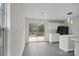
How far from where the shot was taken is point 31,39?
9.00 metres

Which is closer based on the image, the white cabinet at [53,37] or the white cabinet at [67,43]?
the white cabinet at [67,43]

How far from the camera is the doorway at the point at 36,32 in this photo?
904 centimetres

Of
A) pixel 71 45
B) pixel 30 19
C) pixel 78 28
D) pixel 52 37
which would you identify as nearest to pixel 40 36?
pixel 52 37

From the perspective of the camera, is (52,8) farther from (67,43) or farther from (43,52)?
(43,52)

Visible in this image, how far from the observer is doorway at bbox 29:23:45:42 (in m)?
9.04

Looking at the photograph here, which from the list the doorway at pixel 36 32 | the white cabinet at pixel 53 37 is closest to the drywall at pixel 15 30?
the doorway at pixel 36 32

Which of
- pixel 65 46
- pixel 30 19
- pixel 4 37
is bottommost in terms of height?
pixel 65 46

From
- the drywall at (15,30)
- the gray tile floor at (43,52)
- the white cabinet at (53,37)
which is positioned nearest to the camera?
the drywall at (15,30)

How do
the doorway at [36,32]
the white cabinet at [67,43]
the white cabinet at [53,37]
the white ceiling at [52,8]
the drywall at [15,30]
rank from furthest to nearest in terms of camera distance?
the doorway at [36,32]
the white cabinet at [53,37]
the white cabinet at [67,43]
the white ceiling at [52,8]
the drywall at [15,30]

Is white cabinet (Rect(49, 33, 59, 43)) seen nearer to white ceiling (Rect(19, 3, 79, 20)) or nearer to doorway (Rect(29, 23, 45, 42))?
doorway (Rect(29, 23, 45, 42))

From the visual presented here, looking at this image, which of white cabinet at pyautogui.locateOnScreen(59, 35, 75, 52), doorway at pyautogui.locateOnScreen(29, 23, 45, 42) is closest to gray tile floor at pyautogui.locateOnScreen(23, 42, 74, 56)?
white cabinet at pyautogui.locateOnScreen(59, 35, 75, 52)

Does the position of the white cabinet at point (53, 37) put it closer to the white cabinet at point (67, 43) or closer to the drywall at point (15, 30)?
the white cabinet at point (67, 43)

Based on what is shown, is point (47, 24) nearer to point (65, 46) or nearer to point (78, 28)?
point (78, 28)

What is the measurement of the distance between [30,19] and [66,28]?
131 inches
